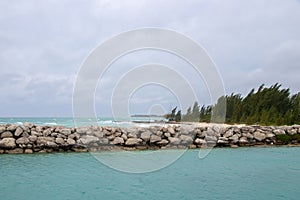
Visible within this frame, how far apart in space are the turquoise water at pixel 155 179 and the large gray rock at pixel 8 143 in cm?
71

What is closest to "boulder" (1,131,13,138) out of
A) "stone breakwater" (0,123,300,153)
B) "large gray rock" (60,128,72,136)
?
"stone breakwater" (0,123,300,153)

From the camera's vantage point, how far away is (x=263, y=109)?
35.6m

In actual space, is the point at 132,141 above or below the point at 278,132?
below

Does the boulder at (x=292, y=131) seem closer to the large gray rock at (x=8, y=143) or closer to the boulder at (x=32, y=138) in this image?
the boulder at (x=32, y=138)

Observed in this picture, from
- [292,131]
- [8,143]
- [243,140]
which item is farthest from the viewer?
[292,131]

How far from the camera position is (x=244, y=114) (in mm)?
39281

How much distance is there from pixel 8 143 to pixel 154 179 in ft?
22.7

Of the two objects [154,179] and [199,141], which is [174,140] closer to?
[199,141]

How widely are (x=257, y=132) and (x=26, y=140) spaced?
10903mm

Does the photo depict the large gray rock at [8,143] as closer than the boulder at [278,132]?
Yes

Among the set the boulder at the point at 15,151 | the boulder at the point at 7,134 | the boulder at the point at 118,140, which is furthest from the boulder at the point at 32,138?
the boulder at the point at 118,140

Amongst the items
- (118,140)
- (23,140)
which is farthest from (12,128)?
(118,140)

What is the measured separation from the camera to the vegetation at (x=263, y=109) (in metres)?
31.1

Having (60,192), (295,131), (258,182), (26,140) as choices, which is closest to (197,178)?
(258,182)
